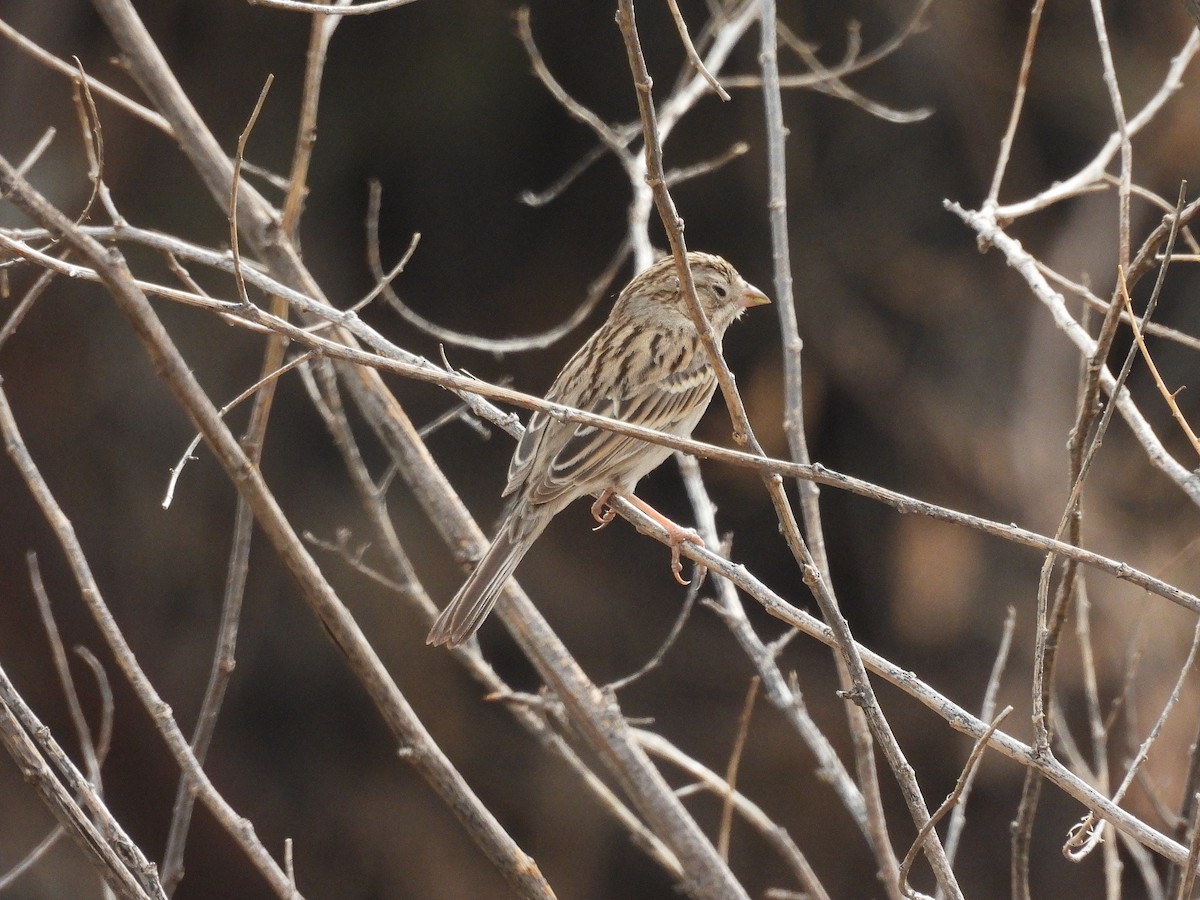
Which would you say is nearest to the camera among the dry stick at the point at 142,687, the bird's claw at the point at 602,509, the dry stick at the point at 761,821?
the dry stick at the point at 142,687

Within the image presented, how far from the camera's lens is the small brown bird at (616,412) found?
403 centimetres

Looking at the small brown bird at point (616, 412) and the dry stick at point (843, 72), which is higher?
the dry stick at point (843, 72)

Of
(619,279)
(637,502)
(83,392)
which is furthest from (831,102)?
(83,392)

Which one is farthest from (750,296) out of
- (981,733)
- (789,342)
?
(981,733)

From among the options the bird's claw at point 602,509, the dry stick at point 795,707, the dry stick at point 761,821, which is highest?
the bird's claw at point 602,509

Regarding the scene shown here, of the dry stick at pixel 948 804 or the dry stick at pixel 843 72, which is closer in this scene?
the dry stick at pixel 948 804

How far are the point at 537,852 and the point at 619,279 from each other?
3439mm

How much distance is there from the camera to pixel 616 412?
4.75m

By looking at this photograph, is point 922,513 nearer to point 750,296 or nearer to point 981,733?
point 981,733

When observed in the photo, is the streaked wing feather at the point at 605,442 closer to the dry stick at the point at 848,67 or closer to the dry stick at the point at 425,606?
the dry stick at the point at 425,606

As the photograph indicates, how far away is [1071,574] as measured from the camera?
267 cm

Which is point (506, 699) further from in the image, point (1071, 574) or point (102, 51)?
point (102, 51)

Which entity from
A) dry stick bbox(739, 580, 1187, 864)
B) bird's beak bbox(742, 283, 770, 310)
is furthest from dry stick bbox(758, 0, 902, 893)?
bird's beak bbox(742, 283, 770, 310)

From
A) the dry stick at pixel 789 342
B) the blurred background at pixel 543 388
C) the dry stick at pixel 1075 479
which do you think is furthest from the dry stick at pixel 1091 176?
the blurred background at pixel 543 388
